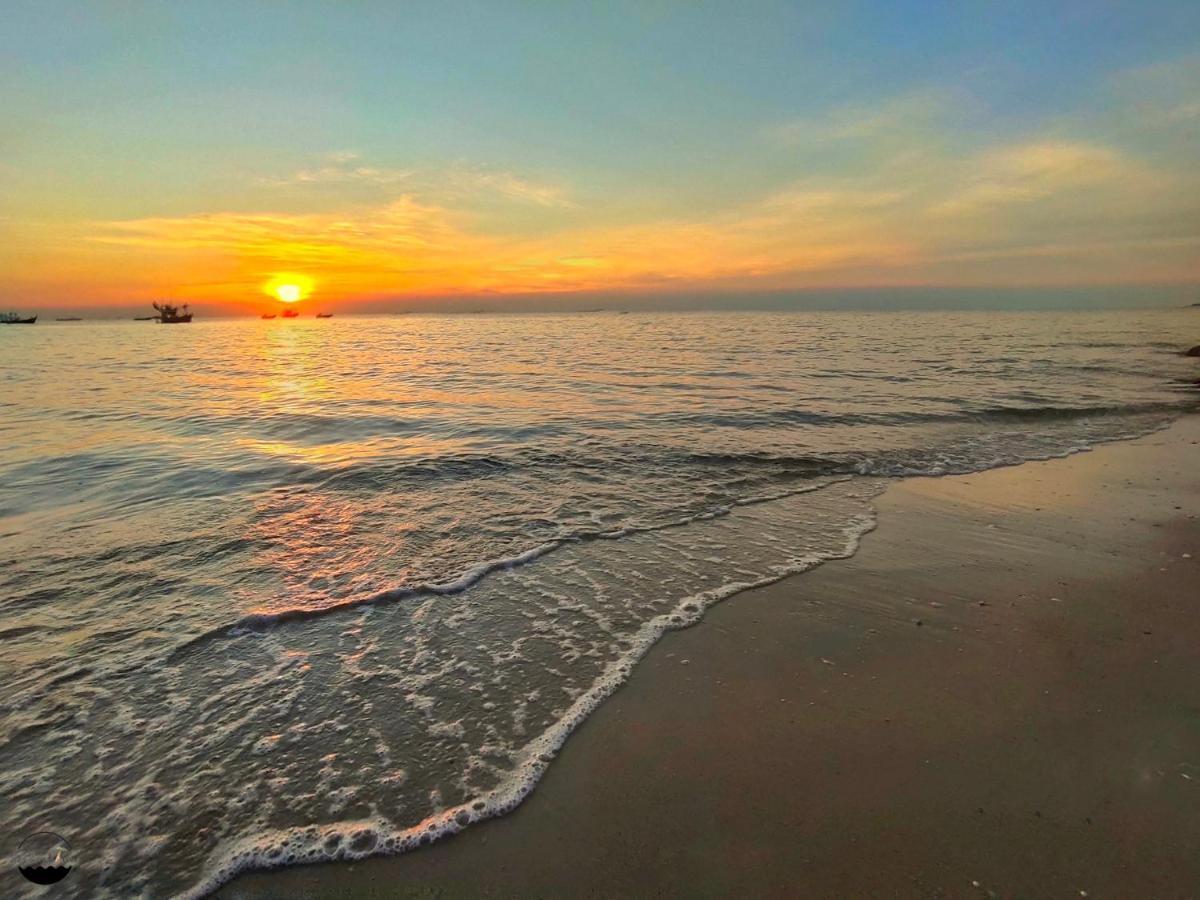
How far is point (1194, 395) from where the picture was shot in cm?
2000

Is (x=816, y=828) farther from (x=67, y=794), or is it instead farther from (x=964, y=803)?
(x=67, y=794)

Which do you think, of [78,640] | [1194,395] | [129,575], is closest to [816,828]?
[78,640]

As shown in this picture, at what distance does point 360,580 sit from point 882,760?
5.23 m

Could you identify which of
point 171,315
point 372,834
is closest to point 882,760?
point 372,834

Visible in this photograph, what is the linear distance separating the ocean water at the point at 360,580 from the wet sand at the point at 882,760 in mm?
390

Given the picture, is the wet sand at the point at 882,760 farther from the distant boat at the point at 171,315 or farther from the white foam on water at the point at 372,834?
the distant boat at the point at 171,315

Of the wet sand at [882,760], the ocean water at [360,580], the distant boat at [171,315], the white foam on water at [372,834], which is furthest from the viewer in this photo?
the distant boat at [171,315]

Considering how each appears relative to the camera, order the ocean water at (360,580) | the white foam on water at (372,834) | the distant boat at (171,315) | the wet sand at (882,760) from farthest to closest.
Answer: the distant boat at (171,315)
the ocean water at (360,580)
the white foam on water at (372,834)
the wet sand at (882,760)

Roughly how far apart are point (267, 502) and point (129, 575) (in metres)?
2.89

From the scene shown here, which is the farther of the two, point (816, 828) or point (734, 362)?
point (734, 362)

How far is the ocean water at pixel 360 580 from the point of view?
3490mm

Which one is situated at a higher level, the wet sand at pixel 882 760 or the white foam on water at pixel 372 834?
the wet sand at pixel 882 760

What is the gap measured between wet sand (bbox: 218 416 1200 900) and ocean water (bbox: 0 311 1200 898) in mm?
390

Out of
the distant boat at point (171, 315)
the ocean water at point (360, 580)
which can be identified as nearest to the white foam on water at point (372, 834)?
the ocean water at point (360, 580)
